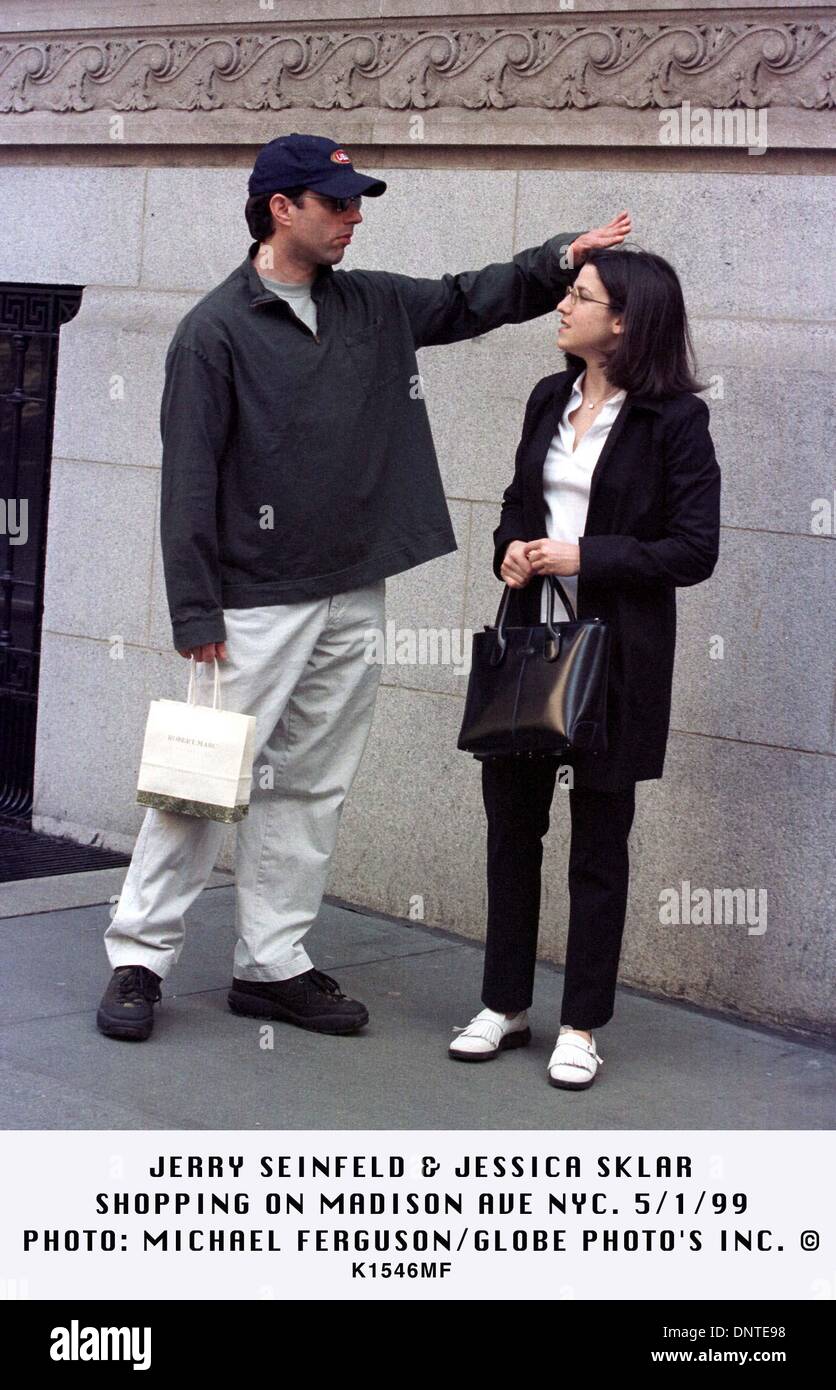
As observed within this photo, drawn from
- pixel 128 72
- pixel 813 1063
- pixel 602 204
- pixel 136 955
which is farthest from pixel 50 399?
pixel 813 1063

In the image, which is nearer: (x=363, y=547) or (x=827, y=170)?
(x=363, y=547)

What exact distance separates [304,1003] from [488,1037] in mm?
524

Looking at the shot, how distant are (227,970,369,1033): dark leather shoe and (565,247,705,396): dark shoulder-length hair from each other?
179cm

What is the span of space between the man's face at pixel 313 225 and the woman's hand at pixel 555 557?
0.95 meters

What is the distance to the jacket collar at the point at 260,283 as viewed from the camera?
14.8ft

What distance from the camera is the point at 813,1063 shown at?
4.93 m

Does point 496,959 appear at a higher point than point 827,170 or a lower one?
lower

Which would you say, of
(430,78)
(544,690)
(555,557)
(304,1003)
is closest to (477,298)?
(555,557)

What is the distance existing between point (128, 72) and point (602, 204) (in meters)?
2.28

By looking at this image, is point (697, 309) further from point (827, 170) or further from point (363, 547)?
point (363, 547)

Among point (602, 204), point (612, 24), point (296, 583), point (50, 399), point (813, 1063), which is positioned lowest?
point (813, 1063)

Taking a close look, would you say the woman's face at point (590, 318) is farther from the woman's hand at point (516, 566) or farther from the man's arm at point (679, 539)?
the woman's hand at point (516, 566)

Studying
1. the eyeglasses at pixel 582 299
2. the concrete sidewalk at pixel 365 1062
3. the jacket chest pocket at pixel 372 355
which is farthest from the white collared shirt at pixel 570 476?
the concrete sidewalk at pixel 365 1062

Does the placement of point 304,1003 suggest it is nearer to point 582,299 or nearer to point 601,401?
point 601,401
